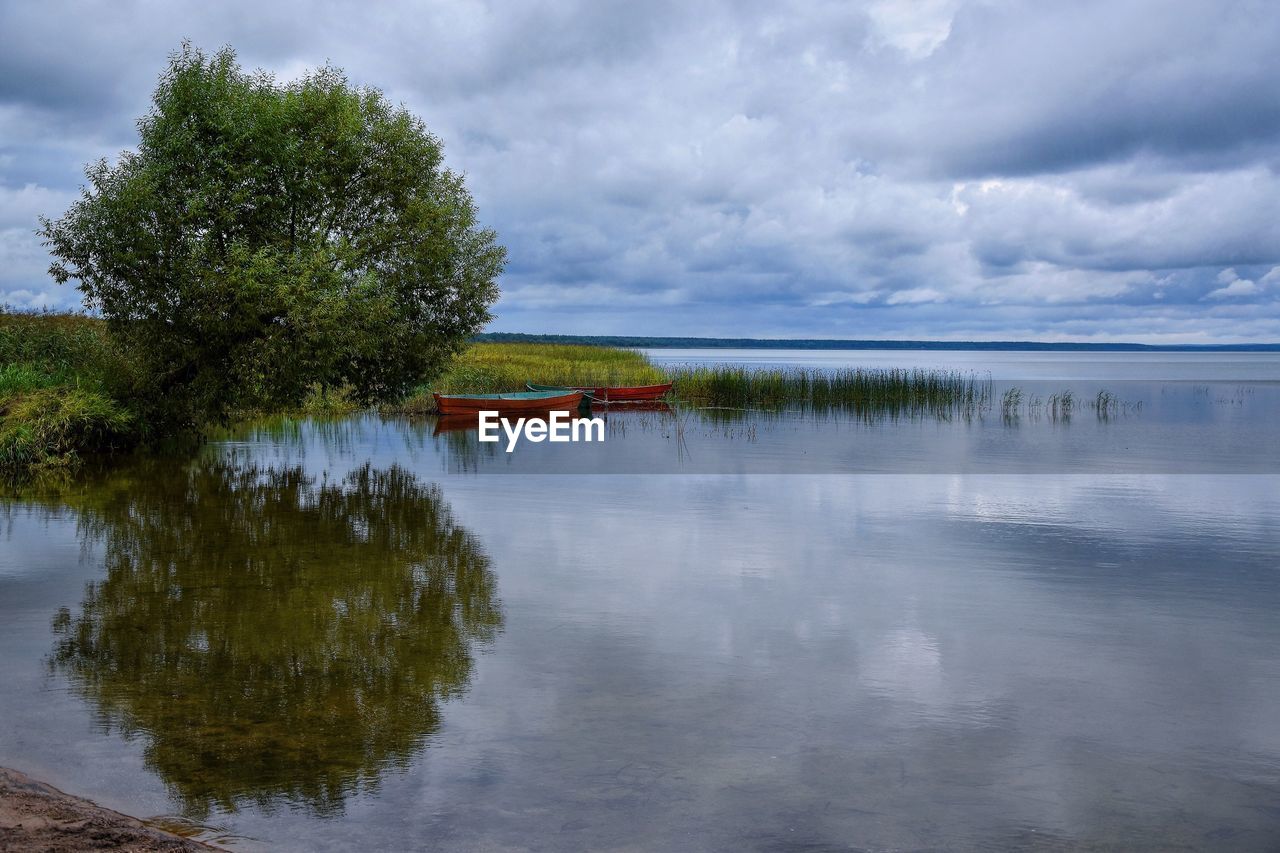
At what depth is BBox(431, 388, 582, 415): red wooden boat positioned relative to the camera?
4141 centimetres

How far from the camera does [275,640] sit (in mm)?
9820

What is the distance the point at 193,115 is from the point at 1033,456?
24.7 m

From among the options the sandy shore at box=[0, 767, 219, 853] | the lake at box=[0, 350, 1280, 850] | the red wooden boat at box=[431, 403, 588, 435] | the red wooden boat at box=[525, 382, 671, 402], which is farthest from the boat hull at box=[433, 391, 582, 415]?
the sandy shore at box=[0, 767, 219, 853]

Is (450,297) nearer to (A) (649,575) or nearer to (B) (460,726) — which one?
(A) (649,575)

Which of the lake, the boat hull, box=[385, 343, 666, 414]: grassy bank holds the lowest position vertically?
the lake

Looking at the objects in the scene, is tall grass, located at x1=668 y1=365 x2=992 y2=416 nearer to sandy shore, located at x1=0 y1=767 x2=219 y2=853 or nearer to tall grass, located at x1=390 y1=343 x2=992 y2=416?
tall grass, located at x1=390 y1=343 x2=992 y2=416

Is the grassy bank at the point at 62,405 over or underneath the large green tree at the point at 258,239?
underneath

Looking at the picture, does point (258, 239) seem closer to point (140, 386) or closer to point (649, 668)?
point (140, 386)

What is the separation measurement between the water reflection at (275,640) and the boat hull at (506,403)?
23089 millimetres

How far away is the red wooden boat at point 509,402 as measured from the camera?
4141cm

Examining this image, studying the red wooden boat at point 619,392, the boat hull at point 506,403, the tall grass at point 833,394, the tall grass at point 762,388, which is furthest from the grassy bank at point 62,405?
the tall grass at point 833,394

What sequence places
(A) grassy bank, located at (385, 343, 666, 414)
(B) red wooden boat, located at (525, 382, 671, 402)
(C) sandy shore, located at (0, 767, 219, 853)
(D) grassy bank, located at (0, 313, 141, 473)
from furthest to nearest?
(B) red wooden boat, located at (525, 382, 671, 402) < (A) grassy bank, located at (385, 343, 666, 414) < (D) grassy bank, located at (0, 313, 141, 473) < (C) sandy shore, located at (0, 767, 219, 853)

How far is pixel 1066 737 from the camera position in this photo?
752 centimetres

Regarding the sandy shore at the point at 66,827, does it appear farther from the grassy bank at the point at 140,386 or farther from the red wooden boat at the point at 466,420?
the red wooden boat at the point at 466,420
